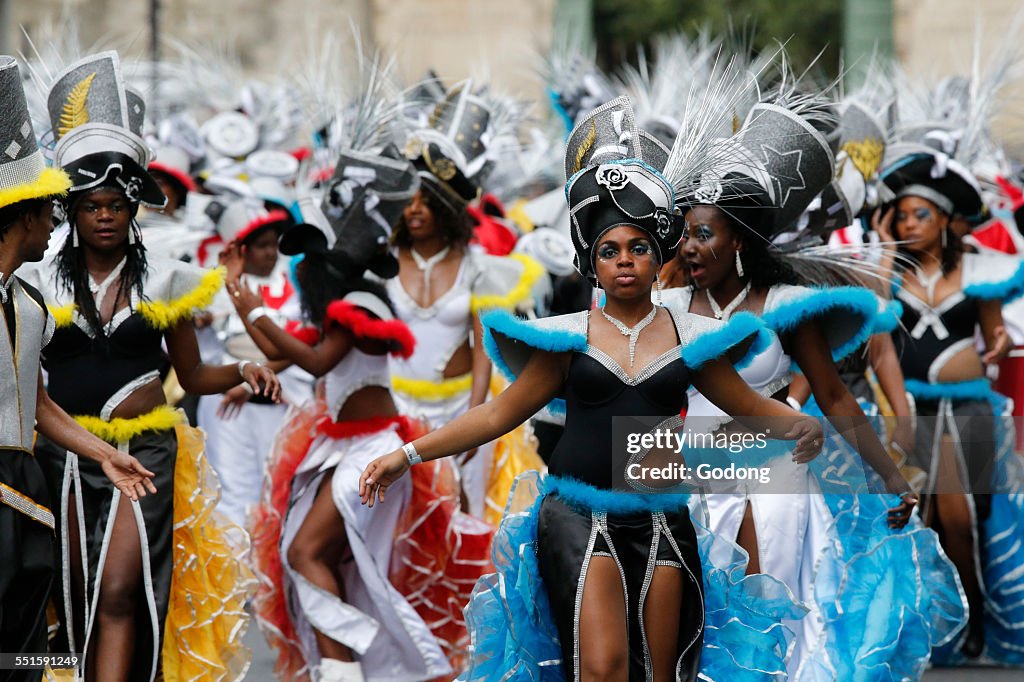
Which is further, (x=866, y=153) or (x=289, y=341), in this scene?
(x=866, y=153)

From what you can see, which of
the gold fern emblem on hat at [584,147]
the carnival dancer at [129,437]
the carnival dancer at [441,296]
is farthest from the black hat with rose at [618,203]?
the carnival dancer at [441,296]

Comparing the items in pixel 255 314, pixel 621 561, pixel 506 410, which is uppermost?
pixel 255 314

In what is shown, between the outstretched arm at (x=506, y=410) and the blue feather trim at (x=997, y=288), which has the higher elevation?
the blue feather trim at (x=997, y=288)

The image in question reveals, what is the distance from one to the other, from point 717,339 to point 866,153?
3.40 m

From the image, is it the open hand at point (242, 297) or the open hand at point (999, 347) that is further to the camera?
the open hand at point (999, 347)

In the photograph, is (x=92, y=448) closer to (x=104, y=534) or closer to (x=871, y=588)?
(x=104, y=534)

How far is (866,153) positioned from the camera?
7984 mm

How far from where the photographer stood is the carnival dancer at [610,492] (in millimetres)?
4840

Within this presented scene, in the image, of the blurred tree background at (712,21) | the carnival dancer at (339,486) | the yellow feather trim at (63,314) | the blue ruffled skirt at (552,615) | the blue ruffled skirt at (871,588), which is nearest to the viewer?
the blue ruffled skirt at (552,615)

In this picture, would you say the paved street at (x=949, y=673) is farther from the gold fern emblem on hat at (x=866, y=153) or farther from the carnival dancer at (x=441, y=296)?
the gold fern emblem on hat at (x=866, y=153)

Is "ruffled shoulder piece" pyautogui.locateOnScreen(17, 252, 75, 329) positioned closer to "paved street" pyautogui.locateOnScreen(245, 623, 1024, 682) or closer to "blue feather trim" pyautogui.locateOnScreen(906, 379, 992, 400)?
"paved street" pyautogui.locateOnScreen(245, 623, 1024, 682)

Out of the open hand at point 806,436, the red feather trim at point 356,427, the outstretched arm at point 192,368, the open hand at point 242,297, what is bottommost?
the open hand at point 806,436

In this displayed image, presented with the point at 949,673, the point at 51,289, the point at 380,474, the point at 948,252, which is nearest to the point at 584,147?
the point at 380,474

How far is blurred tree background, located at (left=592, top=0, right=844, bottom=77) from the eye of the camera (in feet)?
112
